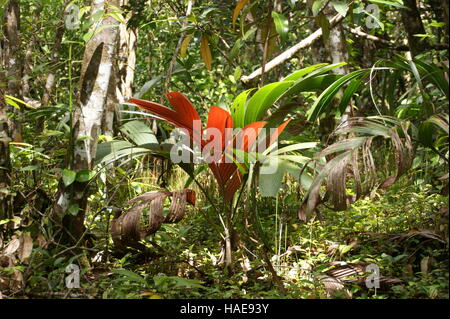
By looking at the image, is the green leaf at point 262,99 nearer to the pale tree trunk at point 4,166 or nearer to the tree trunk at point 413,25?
the pale tree trunk at point 4,166

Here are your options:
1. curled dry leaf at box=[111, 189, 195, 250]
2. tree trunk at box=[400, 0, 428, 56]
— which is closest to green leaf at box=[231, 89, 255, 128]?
curled dry leaf at box=[111, 189, 195, 250]

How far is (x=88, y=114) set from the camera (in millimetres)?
2936

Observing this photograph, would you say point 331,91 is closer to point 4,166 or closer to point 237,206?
point 237,206

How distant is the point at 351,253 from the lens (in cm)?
310

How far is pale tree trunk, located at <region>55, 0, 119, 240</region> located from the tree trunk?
312 cm

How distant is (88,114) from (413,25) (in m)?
3.47

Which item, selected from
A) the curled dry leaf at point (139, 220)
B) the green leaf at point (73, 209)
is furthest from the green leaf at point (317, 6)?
the green leaf at point (73, 209)

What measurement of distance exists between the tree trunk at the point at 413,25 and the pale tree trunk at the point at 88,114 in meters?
3.12

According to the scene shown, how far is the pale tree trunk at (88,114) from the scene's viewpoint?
284 centimetres

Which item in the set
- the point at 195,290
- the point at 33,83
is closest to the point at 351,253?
the point at 195,290

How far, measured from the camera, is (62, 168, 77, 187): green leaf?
2661 millimetres

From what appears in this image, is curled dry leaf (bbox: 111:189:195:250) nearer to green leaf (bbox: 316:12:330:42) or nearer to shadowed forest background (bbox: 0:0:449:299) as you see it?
shadowed forest background (bbox: 0:0:449:299)
